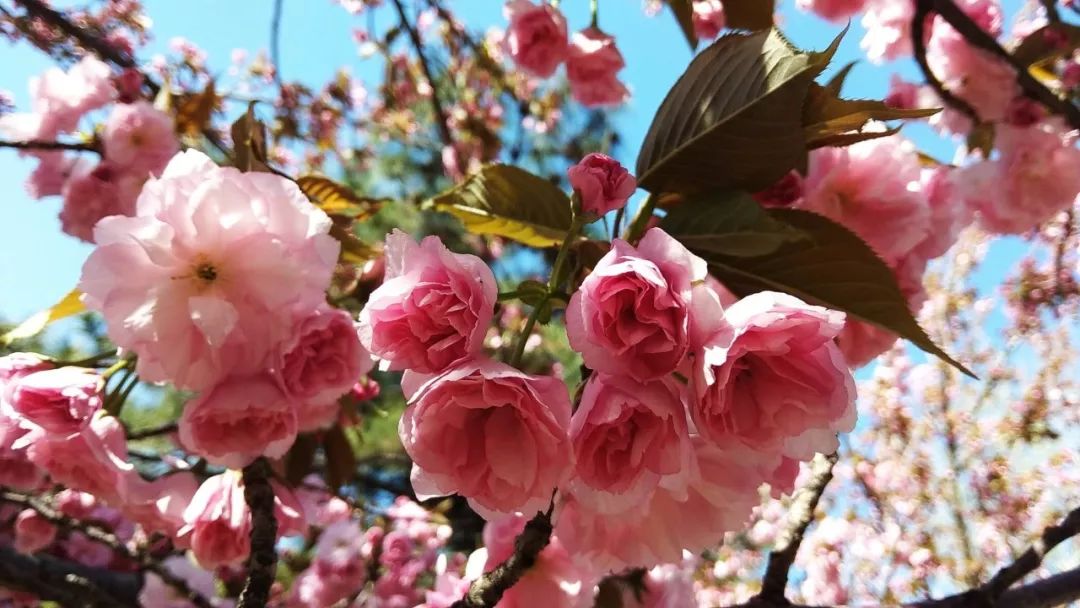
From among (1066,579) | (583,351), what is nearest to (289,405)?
(583,351)

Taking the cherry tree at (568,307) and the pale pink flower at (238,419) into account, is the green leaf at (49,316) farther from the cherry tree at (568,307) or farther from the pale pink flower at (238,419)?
the pale pink flower at (238,419)

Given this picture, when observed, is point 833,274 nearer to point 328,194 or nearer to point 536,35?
point 328,194

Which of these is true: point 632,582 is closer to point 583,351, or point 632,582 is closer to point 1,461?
point 583,351

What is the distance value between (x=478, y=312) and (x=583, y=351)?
→ 0.08 meters

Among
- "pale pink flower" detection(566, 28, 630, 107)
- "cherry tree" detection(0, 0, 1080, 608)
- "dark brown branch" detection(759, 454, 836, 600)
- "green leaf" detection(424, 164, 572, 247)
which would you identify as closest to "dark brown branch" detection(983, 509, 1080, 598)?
"cherry tree" detection(0, 0, 1080, 608)

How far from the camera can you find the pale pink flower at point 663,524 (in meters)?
0.60

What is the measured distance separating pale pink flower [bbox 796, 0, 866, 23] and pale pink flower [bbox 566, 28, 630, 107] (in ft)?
1.43

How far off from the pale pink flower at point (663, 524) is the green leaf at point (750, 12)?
2.15 feet

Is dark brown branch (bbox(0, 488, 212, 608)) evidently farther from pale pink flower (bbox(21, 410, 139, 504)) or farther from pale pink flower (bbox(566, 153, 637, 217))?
pale pink flower (bbox(566, 153, 637, 217))

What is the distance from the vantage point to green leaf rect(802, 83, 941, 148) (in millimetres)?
580

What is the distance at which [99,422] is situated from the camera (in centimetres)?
81

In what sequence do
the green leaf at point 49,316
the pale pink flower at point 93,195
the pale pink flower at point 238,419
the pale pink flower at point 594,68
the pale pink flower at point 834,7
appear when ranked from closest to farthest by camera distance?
the pale pink flower at point 238,419 < the green leaf at point 49,316 < the pale pink flower at point 93,195 < the pale pink flower at point 594,68 < the pale pink flower at point 834,7

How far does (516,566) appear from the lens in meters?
0.64

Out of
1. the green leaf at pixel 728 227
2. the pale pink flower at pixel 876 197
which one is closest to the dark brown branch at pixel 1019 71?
the pale pink flower at pixel 876 197
